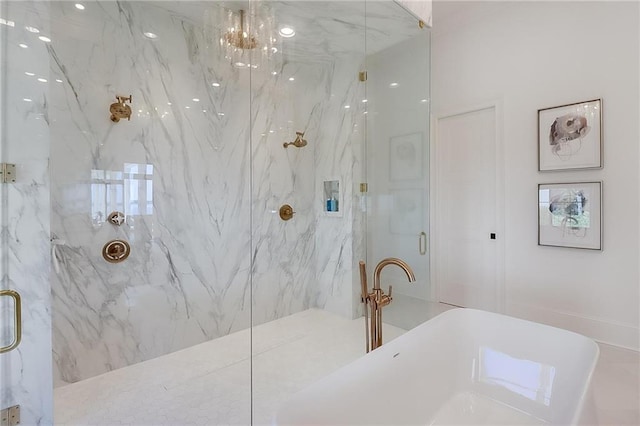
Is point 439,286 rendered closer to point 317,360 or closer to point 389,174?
point 389,174

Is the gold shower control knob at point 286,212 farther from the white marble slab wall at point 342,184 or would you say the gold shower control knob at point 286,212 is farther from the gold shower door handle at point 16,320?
the gold shower door handle at point 16,320

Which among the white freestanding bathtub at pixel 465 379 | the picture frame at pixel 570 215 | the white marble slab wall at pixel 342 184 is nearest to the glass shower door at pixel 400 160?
the white marble slab wall at pixel 342 184

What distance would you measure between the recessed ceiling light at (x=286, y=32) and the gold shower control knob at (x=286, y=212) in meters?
1.57

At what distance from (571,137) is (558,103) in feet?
1.08

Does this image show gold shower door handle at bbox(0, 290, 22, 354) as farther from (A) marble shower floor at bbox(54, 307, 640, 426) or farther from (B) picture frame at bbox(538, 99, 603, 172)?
(B) picture frame at bbox(538, 99, 603, 172)

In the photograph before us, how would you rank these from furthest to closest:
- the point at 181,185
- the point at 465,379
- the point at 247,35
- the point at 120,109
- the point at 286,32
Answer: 1. the point at 286,32
2. the point at 247,35
3. the point at 181,185
4. the point at 120,109
5. the point at 465,379

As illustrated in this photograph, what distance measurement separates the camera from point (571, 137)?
266cm

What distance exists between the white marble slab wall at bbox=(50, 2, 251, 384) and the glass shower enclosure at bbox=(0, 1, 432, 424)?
0.01 meters

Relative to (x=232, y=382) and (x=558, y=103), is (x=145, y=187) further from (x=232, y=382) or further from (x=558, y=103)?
(x=558, y=103)

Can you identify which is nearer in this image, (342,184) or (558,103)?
(558,103)

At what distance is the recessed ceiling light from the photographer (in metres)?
2.82

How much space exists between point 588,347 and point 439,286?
6.81 ft

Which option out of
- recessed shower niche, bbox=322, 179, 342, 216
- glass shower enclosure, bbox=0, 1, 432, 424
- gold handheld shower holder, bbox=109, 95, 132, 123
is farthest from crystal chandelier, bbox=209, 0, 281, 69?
recessed shower niche, bbox=322, 179, 342, 216

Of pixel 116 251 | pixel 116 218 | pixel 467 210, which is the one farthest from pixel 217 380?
pixel 467 210
